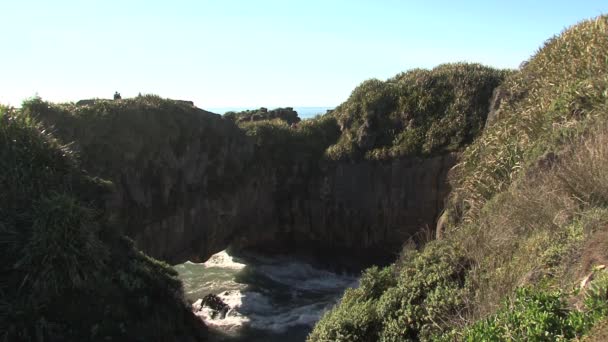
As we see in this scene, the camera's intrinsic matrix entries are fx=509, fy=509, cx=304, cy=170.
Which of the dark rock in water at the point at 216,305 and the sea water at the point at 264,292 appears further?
the dark rock in water at the point at 216,305

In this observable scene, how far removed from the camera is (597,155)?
8.05m

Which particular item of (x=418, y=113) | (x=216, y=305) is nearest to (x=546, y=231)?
(x=216, y=305)

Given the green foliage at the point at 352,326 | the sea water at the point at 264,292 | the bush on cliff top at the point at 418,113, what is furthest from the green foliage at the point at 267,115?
the green foliage at the point at 352,326

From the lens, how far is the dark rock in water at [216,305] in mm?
20719

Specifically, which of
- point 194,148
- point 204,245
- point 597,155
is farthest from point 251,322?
point 597,155

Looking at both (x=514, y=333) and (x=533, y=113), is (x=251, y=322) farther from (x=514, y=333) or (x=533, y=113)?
(x=514, y=333)

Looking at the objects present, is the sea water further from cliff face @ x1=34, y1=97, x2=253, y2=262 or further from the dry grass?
the dry grass

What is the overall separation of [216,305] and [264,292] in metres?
3.23

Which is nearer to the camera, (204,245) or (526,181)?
(526,181)

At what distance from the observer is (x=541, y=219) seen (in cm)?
822

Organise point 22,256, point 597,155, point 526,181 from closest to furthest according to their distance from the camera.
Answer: point 597,155, point 526,181, point 22,256

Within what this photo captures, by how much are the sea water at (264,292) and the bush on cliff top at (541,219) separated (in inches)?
A: 343

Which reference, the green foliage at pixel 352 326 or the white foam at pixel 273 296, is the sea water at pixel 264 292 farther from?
the green foliage at pixel 352 326

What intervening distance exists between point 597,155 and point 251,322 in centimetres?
1525
